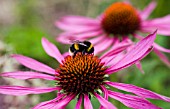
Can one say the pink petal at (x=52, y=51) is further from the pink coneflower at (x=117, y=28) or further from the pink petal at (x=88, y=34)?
the pink petal at (x=88, y=34)

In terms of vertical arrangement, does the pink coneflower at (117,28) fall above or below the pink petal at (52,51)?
above

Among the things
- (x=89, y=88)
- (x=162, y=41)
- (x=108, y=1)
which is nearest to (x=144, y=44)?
(x=89, y=88)

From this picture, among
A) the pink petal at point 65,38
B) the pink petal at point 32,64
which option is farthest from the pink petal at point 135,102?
the pink petal at point 65,38

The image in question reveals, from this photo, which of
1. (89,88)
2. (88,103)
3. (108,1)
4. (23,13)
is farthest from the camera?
(23,13)

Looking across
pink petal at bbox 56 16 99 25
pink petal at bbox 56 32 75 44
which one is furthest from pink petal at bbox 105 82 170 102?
pink petal at bbox 56 16 99 25

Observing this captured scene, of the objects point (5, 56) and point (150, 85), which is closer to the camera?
point (5, 56)

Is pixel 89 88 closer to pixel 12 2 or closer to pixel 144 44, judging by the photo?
pixel 144 44

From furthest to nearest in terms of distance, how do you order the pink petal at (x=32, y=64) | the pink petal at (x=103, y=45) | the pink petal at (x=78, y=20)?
the pink petal at (x=78, y=20) < the pink petal at (x=103, y=45) < the pink petal at (x=32, y=64)
